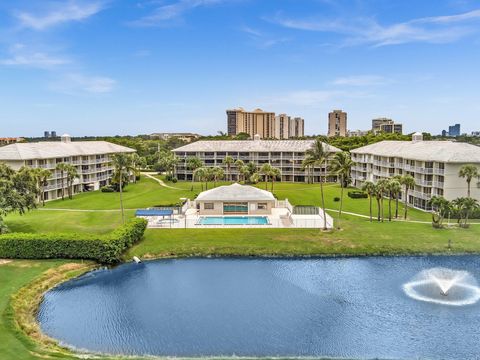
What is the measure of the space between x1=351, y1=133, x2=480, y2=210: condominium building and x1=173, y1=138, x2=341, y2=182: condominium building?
82.1 feet

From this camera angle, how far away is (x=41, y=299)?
41562 millimetres

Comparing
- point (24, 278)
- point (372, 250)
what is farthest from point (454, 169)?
point (24, 278)

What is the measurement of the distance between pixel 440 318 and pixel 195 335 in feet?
65.9

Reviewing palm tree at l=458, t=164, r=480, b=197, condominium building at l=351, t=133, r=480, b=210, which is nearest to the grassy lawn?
condominium building at l=351, t=133, r=480, b=210

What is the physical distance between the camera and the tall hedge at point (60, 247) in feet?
Answer: 163

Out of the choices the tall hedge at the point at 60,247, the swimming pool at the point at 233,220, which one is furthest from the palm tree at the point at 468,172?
the tall hedge at the point at 60,247

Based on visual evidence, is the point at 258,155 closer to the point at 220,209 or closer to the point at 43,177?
the point at 220,209

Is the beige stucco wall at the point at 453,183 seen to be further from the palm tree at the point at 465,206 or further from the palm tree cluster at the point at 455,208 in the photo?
the palm tree cluster at the point at 455,208

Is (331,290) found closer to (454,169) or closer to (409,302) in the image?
(409,302)

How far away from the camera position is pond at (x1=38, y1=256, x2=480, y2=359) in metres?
31.6

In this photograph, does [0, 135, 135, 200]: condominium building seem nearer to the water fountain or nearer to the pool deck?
the pool deck

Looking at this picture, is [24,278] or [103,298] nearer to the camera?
[103,298]

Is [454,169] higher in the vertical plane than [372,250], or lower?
higher

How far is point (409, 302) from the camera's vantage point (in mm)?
39219
